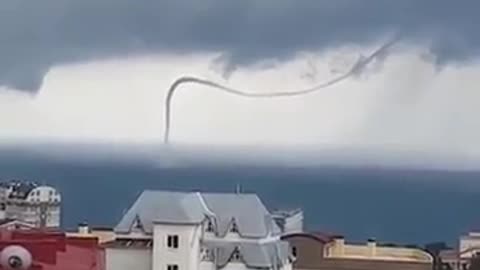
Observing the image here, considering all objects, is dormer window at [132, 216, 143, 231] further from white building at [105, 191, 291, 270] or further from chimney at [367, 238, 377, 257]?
chimney at [367, 238, 377, 257]

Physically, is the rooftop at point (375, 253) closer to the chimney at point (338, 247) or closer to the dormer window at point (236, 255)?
the chimney at point (338, 247)

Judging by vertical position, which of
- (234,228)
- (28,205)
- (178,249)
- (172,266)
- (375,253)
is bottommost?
(172,266)

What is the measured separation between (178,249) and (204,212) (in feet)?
0.89

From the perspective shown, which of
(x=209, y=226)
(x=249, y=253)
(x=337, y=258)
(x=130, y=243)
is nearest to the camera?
(x=249, y=253)

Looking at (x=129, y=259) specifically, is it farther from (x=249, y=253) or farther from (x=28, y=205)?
(x=28, y=205)

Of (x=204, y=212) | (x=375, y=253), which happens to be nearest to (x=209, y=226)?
(x=204, y=212)

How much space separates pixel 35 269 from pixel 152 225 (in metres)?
2.72

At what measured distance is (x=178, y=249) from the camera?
24.5 feet

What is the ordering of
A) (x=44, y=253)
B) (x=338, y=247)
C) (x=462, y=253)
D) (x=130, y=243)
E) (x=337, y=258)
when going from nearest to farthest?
(x=44, y=253)
(x=130, y=243)
(x=337, y=258)
(x=338, y=247)
(x=462, y=253)

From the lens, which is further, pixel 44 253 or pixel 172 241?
pixel 172 241

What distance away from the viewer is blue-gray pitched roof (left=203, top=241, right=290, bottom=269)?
24.3 ft

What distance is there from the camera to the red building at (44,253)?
186 inches

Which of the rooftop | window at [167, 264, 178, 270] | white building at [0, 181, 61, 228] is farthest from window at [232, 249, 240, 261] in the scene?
white building at [0, 181, 61, 228]

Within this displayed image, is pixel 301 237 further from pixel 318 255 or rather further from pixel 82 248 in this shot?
pixel 82 248
